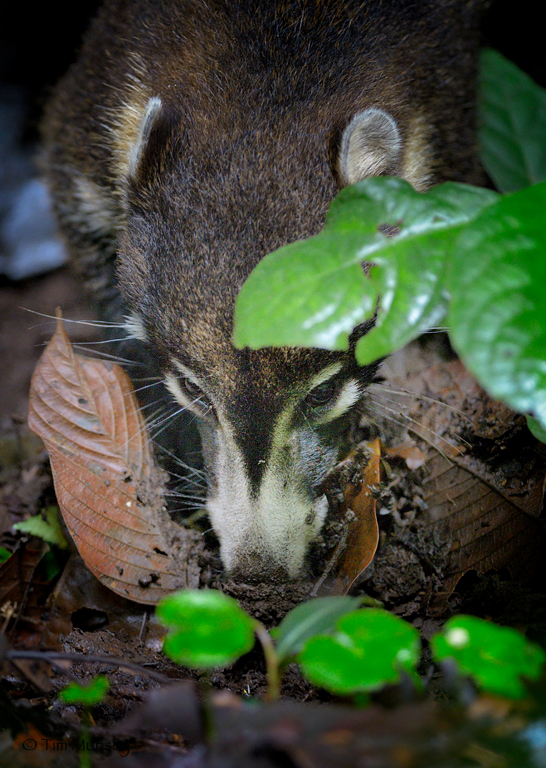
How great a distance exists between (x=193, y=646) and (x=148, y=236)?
1.70 metres

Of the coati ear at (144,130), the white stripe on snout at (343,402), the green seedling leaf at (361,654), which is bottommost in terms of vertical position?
the white stripe on snout at (343,402)

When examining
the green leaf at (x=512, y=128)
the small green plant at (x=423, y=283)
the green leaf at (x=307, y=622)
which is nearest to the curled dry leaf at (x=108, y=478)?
the green leaf at (x=307, y=622)

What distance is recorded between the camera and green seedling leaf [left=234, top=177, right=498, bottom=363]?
4.42 ft

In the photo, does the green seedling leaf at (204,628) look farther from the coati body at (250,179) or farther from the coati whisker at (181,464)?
the coati whisker at (181,464)

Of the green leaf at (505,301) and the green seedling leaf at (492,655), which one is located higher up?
the green leaf at (505,301)

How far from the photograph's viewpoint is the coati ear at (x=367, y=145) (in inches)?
84.7

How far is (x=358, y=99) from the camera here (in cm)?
246

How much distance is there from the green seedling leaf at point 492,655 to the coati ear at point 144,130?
6.37 ft

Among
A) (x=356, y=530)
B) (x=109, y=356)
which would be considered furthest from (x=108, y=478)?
(x=356, y=530)

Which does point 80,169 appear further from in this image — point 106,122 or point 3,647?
point 3,647

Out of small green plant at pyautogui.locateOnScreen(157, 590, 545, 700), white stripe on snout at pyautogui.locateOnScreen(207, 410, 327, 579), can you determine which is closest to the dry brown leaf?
white stripe on snout at pyautogui.locateOnScreen(207, 410, 327, 579)

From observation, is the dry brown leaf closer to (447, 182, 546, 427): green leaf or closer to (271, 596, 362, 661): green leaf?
(271, 596, 362, 661): green leaf

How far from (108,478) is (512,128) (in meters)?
2.04

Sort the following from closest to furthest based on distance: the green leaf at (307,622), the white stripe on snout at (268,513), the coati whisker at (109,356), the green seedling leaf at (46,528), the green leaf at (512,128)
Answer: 1. the green leaf at (307,622)
2. the white stripe on snout at (268,513)
3. the green seedling leaf at (46,528)
4. the green leaf at (512,128)
5. the coati whisker at (109,356)
